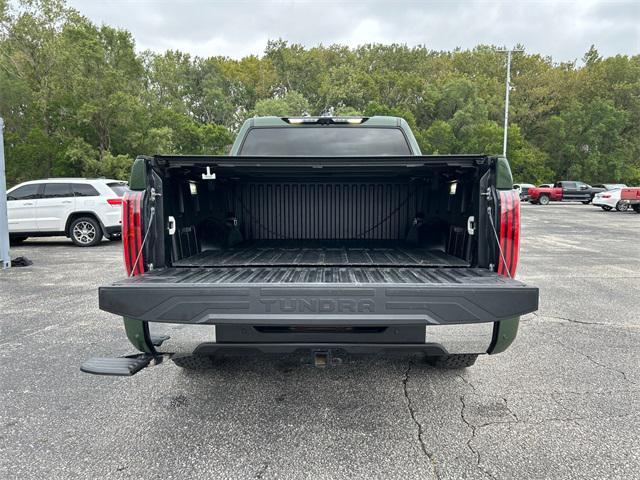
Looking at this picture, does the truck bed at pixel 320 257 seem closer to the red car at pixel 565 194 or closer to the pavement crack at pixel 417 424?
the pavement crack at pixel 417 424

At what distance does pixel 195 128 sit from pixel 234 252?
131 feet

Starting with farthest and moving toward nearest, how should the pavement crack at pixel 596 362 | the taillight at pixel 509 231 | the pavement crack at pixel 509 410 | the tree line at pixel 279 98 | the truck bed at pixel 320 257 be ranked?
1. the tree line at pixel 279 98
2. the pavement crack at pixel 596 362
3. the truck bed at pixel 320 257
4. the pavement crack at pixel 509 410
5. the taillight at pixel 509 231

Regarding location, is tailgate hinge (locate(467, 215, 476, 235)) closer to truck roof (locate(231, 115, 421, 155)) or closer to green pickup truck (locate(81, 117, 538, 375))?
green pickup truck (locate(81, 117, 538, 375))

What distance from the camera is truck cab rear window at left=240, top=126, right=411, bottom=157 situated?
451 cm

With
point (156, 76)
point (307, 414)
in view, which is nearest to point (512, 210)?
point (307, 414)

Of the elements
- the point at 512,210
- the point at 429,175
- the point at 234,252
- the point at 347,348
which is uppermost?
the point at 429,175

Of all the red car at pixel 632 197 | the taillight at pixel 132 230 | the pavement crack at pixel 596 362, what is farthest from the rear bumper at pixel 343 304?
the red car at pixel 632 197

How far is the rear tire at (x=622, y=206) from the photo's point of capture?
2416 centimetres

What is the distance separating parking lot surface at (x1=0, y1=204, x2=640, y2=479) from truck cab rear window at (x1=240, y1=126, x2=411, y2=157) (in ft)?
6.94

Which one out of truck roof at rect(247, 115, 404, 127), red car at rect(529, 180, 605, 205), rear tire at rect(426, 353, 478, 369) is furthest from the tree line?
rear tire at rect(426, 353, 478, 369)

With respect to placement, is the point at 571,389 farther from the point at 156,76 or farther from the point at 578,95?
the point at 578,95

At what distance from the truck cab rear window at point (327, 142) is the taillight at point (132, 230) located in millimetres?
1932

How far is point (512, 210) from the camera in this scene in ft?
8.73

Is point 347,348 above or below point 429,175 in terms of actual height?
below
